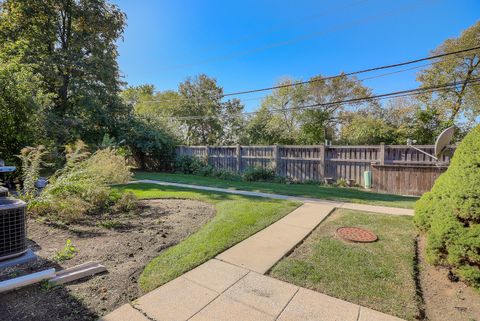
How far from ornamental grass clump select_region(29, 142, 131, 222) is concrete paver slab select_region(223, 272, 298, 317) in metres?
3.55

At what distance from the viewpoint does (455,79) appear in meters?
14.6

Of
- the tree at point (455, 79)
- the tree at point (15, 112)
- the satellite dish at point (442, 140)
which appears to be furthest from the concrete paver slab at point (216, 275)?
the tree at point (455, 79)

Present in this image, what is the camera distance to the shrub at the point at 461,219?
223 centimetres

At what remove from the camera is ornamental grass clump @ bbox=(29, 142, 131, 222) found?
169 inches

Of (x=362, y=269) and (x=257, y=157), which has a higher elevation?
(x=257, y=157)

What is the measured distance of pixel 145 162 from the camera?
49.6 ft

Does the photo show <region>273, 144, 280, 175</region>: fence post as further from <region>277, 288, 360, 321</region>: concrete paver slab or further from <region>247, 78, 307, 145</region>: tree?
<region>277, 288, 360, 321</region>: concrete paver slab

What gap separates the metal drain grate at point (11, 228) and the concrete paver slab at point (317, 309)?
2847mm

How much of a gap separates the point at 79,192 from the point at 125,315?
12.2ft

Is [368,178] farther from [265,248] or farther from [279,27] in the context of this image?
[279,27]

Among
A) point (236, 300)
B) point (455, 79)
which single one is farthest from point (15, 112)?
point (455, 79)

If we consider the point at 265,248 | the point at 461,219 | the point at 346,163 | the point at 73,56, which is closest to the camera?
the point at 461,219

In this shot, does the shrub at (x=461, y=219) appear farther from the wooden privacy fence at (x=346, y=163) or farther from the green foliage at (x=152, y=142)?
the green foliage at (x=152, y=142)

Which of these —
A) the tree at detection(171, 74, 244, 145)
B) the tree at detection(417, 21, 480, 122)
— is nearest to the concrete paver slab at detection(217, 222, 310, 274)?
the tree at detection(417, 21, 480, 122)
